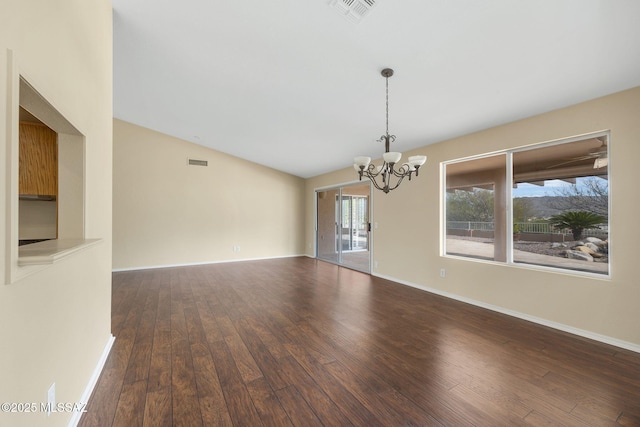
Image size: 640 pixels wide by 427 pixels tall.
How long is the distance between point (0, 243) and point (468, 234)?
183 inches

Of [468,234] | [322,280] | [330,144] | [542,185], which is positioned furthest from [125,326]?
[542,185]

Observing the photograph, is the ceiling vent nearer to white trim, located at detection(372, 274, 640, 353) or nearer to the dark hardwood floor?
the dark hardwood floor

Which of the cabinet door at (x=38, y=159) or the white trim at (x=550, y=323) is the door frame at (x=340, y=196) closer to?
the white trim at (x=550, y=323)

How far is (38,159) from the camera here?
216 centimetres

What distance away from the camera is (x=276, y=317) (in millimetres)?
3227

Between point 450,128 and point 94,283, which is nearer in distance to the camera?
point 94,283

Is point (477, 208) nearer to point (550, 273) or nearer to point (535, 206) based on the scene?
point (535, 206)

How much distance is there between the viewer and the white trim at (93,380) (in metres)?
1.56

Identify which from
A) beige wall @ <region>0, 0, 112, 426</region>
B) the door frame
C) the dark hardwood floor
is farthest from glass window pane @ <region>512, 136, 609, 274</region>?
beige wall @ <region>0, 0, 112, 426</region>

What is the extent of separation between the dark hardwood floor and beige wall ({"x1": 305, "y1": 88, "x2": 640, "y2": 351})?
247 millimetres

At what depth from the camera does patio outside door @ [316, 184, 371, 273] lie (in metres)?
Answer: 6.29

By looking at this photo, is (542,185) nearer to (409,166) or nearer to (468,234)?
(468,234)

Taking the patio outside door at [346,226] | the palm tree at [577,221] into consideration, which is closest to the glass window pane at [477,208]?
the palm tree at [577,221]

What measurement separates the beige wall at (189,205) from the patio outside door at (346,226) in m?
1.16
